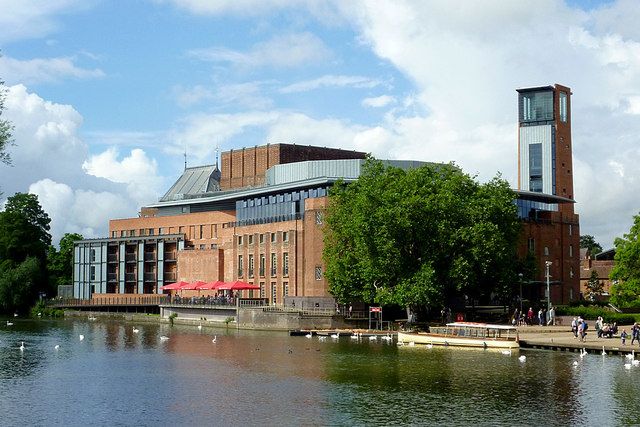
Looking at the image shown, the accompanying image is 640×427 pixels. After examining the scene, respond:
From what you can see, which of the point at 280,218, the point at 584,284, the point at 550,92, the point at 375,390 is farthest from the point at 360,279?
the point at 584,284

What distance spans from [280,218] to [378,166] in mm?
18025

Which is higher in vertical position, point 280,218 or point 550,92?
point 550,92

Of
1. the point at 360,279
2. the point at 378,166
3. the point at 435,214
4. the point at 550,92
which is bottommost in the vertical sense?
the point at 360,279

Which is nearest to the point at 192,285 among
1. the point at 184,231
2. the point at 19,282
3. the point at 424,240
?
the point at 184,231

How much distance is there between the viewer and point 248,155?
14462 cm

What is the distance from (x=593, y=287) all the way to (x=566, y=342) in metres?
85.2

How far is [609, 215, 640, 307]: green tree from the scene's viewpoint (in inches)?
3440

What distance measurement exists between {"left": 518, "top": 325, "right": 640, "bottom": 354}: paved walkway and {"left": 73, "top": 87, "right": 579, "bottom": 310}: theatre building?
72.6 ft

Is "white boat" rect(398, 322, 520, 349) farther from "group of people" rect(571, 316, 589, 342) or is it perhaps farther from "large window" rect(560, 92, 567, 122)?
"large window" rect(560, 92, 567, 122)

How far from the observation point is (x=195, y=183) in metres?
154

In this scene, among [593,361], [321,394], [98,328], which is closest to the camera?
[321,394]

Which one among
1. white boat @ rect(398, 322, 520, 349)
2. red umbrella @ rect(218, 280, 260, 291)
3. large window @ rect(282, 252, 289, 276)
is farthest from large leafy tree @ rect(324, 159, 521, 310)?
red umbrella @ rect(218, 280, 260, 291)

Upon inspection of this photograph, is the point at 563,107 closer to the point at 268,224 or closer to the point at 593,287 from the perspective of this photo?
the point at 593,287

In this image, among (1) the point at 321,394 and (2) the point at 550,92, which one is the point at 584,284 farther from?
(1) the point at 321,394
